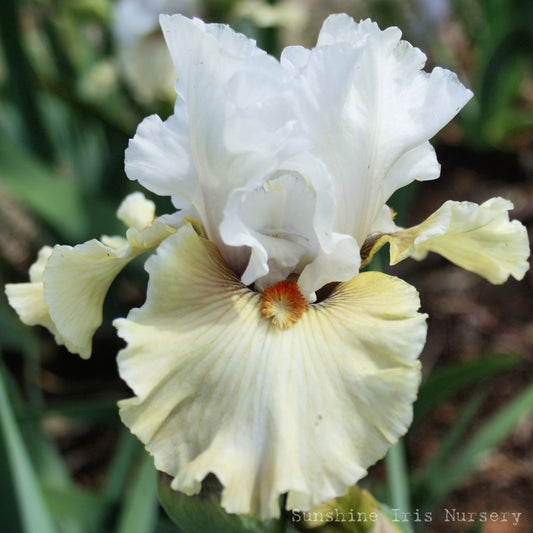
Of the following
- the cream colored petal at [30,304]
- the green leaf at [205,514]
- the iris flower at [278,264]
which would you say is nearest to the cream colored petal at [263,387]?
the iris flower at [278,264]

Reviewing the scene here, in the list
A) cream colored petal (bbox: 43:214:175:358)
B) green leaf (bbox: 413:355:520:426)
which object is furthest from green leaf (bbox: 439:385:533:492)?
cream colored petal (bbox: 43:214:175:358)

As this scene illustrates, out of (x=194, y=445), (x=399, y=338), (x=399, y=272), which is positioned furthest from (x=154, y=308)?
(x=399, y=272)

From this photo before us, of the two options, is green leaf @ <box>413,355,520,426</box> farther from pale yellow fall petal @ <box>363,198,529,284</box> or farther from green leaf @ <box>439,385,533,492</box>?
pale yellow fall petal @ <box>363,198,529,284</box>

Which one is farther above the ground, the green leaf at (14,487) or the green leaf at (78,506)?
the green leaf at (14,487)

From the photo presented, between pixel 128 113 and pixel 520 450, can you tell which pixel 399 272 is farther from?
pixel 128 113

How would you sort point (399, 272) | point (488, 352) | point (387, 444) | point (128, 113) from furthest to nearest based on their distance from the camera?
1. point (128, 113)
2. point (399, 272)
3. point (488, 352)
4. point (387, 444)

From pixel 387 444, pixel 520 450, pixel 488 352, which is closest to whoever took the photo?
pixel 387 444

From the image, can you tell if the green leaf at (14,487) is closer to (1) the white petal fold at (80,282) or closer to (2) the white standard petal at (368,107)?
(1) the white petal fold at (80,282)
